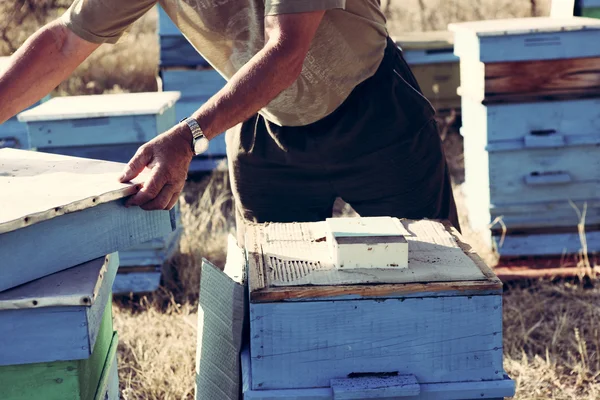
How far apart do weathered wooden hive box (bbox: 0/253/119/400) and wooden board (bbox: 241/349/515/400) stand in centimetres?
34

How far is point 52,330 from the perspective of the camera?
155 cm

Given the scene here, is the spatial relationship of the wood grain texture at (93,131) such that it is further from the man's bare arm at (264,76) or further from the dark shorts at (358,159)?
the man's bare arm at (264,76)

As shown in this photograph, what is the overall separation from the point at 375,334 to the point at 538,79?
2352 mm

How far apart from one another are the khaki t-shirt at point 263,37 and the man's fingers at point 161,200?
2.25 feet

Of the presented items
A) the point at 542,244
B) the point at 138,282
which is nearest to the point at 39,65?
the point at 138,282

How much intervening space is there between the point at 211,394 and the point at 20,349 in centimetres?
44

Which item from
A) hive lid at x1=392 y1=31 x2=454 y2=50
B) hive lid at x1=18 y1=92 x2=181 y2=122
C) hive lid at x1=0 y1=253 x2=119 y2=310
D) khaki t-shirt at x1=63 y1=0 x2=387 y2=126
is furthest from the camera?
hive lid at x1=392 y1=31 x2=454 y2=50

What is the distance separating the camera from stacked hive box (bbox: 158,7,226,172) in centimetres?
482

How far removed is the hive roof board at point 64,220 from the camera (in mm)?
1552

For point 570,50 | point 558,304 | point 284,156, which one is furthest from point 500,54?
point 284,156

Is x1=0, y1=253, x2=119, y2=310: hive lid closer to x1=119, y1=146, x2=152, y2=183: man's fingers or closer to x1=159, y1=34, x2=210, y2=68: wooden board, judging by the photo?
x1=119, y1=146, x2=152, y2=183: man's fingers

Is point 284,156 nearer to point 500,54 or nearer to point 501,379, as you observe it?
point 501,379

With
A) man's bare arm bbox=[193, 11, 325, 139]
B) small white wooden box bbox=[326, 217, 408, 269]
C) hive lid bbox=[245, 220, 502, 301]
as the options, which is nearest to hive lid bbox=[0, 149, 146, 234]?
man's bare arm bbox=[193, 11, 325, 139]

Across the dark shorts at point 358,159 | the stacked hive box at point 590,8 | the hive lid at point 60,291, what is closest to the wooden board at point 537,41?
the stacked hive box at point 590,8
